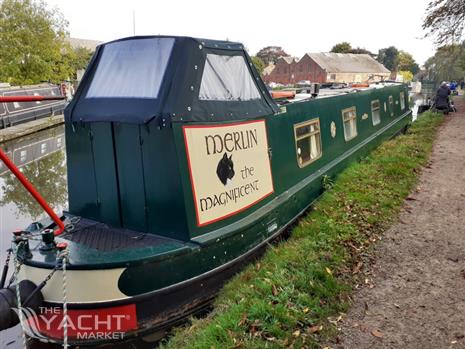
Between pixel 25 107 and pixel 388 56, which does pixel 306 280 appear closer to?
pixel 25 107

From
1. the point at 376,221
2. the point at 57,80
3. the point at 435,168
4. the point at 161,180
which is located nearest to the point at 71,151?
the point at 161,180

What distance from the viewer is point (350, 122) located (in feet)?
25.2

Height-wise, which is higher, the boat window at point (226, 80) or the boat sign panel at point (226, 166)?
the boat window at point (226, 80)

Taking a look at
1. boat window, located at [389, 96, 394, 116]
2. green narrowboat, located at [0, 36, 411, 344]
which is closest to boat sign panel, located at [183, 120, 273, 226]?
green narrowboat, located at [0, 36, 411, 344]

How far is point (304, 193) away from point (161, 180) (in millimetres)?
2482

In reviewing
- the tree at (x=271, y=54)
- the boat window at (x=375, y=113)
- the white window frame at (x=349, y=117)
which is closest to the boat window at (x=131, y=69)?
the white window frame at (x=349, y=117)

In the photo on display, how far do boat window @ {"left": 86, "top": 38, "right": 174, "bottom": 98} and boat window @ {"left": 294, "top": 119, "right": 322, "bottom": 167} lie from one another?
2.28m

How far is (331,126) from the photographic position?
6645 mm

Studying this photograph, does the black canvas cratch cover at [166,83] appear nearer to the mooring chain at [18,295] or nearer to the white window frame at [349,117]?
the mooring chain at [18,295]

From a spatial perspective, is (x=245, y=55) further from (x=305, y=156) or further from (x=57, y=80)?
(x=57, y=80)

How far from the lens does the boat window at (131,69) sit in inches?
145

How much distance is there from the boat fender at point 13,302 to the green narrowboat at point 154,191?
0.02m

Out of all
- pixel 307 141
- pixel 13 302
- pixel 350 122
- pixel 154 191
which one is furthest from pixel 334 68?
pixel 13 302

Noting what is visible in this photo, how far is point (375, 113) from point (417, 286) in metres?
6.66
